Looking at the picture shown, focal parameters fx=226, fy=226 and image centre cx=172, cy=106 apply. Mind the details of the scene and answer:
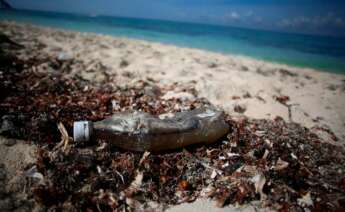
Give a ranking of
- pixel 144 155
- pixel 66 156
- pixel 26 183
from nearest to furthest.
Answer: pixel 26 183, pixel 66 156, pixel 144 155

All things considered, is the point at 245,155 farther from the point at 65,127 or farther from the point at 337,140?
the point at 65,127

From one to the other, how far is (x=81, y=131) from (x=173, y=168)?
100 centimetres

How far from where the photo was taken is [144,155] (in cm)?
234

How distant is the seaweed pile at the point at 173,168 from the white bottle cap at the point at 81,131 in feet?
0.37

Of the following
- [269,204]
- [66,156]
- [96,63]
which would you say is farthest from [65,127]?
[96,63]

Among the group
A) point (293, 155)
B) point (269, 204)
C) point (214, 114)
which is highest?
point (214, 114)

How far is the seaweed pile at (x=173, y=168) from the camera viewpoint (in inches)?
78.6

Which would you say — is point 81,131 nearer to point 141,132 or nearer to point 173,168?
point 141,132

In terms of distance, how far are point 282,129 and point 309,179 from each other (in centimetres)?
100

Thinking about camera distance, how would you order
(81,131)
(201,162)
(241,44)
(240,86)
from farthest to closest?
(241,44) < (240,86) < (201,162) < (81,131)

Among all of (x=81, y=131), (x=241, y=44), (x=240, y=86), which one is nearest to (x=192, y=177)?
(x=81, y=131)

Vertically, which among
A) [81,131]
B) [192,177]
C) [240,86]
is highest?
[240,86]

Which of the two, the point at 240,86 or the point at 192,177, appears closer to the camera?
the point at 192,177

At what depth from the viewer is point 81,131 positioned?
89.4 inches
